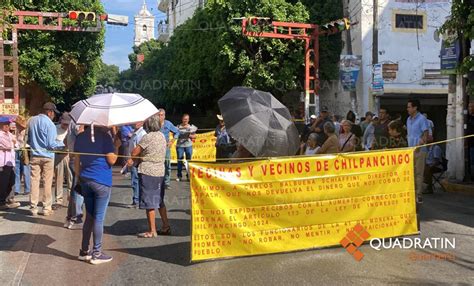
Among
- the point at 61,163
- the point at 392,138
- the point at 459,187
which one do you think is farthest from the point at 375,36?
the point at 61,163

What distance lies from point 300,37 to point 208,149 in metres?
8.26

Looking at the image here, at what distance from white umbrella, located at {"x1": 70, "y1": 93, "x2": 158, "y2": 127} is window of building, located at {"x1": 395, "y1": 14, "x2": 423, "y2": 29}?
19.1 metres

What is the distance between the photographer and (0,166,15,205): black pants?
30.2ft

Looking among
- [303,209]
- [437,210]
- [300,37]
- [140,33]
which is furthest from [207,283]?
[140,33]

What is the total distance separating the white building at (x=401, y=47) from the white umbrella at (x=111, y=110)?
17.8 meters

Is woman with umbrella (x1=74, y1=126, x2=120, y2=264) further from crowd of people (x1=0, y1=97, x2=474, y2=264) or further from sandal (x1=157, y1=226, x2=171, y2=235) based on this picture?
sandal (x1=157, y1=226, x2=171, y2=235)

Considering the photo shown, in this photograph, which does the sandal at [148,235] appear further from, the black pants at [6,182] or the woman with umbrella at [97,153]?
the black pants at [6,182]

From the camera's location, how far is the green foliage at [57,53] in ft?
69.0

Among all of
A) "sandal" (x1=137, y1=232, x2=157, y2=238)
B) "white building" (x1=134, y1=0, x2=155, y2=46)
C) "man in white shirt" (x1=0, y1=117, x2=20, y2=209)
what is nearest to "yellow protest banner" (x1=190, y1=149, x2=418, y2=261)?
"sandal" (x1=137, y1=232, x2=157, y2=238)

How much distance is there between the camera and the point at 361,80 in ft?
74.7

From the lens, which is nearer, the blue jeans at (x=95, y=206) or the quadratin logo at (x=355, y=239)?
the blue jeans at (x=95, y=206)

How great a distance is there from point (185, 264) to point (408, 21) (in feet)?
66.2

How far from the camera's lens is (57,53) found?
22188 millimetres

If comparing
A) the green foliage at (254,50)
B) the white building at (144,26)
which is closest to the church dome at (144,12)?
the white building at (144,26)
